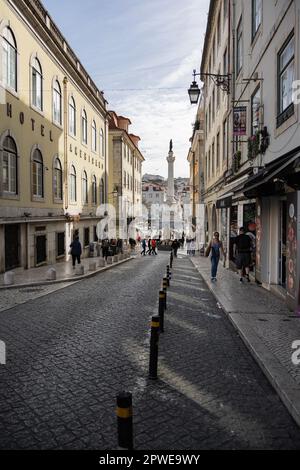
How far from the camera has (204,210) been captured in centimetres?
3703

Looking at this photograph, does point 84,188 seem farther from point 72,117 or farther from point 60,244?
point 60,244

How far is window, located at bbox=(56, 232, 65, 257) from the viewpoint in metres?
23.7

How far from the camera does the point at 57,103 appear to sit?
2358 cm

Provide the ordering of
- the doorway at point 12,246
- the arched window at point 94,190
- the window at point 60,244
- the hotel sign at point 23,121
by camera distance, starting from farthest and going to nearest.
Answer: the arched window at point 94,190 < the window at point 60,244 < the doorway at point 12,246 < the hotel sign at point 23,121

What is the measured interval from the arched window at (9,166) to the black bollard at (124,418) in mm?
14798

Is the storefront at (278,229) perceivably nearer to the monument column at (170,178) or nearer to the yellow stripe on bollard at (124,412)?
the yellow stripe on bollard at (124,412)

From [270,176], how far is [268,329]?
2.90m

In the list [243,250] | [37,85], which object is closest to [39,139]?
[37,85]

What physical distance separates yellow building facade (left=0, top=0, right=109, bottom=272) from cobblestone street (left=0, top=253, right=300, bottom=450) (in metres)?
9.51

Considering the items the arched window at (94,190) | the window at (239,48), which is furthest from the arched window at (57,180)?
the window at (239,48)

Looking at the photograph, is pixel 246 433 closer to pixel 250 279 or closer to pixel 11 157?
Result: pixel 250 279

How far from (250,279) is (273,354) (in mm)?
8383

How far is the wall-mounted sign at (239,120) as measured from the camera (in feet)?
47.1

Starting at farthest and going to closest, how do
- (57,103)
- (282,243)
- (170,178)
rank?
1. (170,178)
2. (57,103)
3. (282,243)
